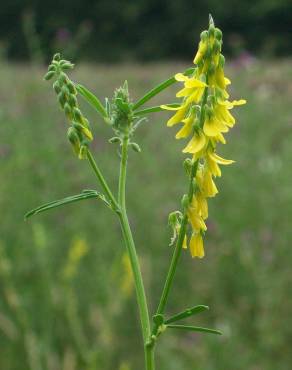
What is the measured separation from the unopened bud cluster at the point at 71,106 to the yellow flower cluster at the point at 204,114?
13cm

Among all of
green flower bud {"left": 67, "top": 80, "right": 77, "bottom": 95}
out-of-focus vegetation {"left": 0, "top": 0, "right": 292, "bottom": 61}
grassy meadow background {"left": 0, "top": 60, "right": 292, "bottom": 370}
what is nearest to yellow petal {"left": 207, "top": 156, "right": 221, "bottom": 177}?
green flower bud {"left": 67, "top": 80, "right": 77, "bottom": 95}

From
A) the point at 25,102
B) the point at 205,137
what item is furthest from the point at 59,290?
the point at 25,102

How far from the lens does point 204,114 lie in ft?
3.03

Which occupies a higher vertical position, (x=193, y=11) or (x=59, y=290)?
Answer: (x=193, y=11)

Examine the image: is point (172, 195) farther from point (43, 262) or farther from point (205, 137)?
point (205, 137)

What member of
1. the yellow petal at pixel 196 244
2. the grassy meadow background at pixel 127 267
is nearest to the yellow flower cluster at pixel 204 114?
the yellow petal at pixel 196 244

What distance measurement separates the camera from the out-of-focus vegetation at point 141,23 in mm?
24594

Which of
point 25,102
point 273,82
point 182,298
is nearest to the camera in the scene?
point 182,298

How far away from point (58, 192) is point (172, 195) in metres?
0.95

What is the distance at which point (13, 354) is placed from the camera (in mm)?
3693

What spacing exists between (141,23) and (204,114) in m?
26.1

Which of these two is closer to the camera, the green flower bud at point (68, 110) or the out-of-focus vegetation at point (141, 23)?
the green flower bud at point (68, 110)

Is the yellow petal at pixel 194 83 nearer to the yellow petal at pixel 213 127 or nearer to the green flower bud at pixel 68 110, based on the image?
the yellow petal at pixel 213 127

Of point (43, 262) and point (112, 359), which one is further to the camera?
point (112, 359)
